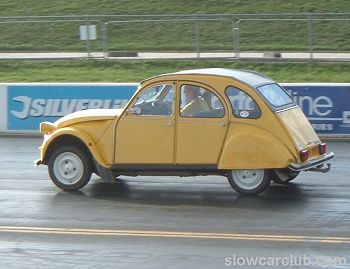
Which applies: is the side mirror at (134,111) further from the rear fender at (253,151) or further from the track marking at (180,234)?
the track marking at (180,234)

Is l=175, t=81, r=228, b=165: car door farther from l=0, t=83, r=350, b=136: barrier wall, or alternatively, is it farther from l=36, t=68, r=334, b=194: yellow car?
l=0, t=83, r=350, b=136: barrier wall

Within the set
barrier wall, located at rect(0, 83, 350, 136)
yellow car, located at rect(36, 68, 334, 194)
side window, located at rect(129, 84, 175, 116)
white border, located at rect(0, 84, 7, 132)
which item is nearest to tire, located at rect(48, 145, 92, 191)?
yellow car, located at rect(36, 68, 334, 194)

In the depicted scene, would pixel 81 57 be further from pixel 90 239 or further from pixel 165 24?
pixel 90 239

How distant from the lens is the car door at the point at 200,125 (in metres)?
11.4

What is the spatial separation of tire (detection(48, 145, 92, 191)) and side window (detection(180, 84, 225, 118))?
1.63 meters

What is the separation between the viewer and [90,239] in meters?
9.32

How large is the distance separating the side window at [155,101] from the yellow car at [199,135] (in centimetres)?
1

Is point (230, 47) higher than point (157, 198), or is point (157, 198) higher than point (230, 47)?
point (230, 47)

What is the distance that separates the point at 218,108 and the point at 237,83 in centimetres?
42

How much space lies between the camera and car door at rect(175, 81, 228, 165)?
1136cm

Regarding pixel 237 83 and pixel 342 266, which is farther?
pixel 237 83

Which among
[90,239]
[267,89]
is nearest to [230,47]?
[267,89]

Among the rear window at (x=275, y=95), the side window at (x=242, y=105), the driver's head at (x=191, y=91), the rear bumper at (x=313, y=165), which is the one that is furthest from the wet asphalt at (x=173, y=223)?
the driver's head at (x=191, y=91)

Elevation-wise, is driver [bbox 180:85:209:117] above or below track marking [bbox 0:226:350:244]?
above
